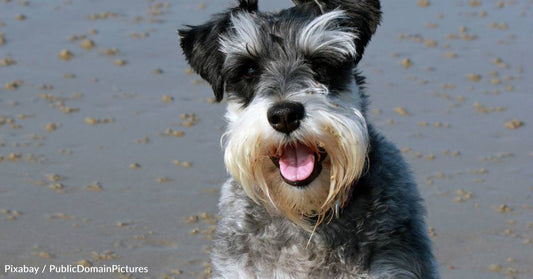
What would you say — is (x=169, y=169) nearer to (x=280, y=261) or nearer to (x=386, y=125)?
(x=386, y=125)

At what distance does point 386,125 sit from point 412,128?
262 millimetres

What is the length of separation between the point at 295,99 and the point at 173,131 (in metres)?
5.00

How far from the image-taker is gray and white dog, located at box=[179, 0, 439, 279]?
5449 mm

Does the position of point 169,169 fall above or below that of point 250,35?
below

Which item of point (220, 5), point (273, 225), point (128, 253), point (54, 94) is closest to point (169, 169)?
point (128, 253)

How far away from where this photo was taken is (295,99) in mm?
5402

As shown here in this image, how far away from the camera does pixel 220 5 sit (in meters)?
14.4

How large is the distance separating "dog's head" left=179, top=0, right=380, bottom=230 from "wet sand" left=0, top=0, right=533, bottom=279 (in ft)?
7.98

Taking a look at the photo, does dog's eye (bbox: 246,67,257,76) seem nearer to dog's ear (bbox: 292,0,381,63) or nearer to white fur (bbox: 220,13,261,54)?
white fur (bbox: 220,13,261,54)

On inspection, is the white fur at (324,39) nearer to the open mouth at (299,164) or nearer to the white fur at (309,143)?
the white fur at (309,143)

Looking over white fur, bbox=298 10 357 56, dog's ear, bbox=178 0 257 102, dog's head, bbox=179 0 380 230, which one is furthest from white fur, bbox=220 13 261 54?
white fur, bbox=298 10 357 56

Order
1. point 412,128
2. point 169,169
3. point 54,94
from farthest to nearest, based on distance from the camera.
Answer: point 54,94 → point 412,128 → point 169,169

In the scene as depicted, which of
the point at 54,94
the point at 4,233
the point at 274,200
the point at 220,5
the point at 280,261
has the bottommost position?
the point at 220,5

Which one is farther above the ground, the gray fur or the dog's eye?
the dog's eye
